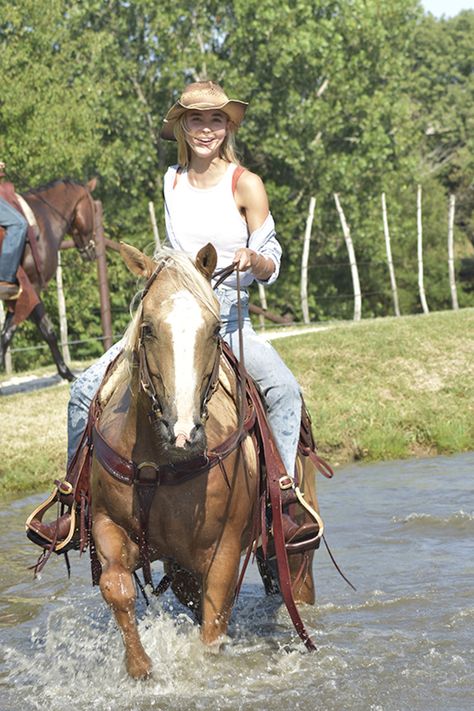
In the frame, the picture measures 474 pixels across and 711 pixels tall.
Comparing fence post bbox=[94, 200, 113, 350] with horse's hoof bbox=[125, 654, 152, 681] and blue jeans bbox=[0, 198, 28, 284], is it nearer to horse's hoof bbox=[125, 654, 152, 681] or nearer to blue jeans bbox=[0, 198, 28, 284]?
blue jeans bbox=[0, 198, 28, 284]

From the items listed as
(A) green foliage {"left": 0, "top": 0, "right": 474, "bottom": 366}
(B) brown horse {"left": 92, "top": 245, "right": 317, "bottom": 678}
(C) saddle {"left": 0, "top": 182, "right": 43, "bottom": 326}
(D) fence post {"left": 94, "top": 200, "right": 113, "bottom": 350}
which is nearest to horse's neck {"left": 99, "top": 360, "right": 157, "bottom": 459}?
(B) brown horse {"left": 92, "top": 245, "right": 317, "bottom": 678}

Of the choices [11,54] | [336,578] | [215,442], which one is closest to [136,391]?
[215,442]

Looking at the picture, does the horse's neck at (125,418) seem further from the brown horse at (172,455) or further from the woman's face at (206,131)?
the woman's face at (206,131)

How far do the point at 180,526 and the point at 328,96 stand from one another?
34.7 metres

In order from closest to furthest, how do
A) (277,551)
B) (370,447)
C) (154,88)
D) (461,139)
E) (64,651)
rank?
1. (277,551)
2. (64,651)
3. (370,447)
4. (154,88)
5. (461,139)

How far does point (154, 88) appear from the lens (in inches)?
1474

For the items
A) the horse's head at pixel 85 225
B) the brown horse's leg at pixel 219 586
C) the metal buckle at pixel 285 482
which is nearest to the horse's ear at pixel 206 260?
the brown horse's leg at pixel 219 586

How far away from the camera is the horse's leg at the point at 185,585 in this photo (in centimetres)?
595

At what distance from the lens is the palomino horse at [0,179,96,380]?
50.7ft

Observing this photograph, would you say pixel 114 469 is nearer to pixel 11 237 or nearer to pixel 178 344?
pixel 178 344

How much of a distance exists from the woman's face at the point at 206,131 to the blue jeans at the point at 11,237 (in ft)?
30.9

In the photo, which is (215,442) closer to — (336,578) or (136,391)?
(136,391)

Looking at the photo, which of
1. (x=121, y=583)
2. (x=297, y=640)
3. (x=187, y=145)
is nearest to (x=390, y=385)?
(x=297, y=640)

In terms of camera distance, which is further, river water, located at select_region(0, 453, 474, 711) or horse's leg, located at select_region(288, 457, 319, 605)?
horse's leg, located at select_region(288, 457, 319, 605)
